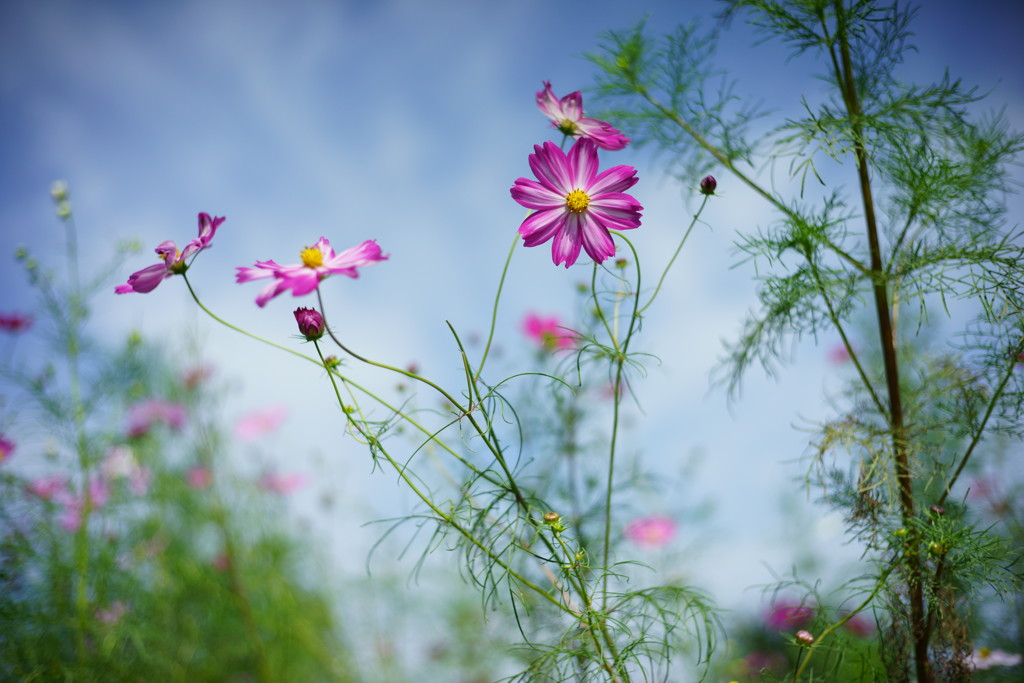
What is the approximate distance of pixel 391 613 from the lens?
189 centimetres

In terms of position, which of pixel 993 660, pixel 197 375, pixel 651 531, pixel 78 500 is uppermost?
pixel 197 375

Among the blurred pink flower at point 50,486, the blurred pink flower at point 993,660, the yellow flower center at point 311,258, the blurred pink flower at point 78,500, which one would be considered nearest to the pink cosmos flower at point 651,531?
the blurred pink flower at point 993,660

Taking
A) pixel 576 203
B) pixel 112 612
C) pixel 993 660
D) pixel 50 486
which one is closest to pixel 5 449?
pixel 50 486

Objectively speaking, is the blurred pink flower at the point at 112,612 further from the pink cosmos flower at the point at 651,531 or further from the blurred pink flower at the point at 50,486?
the pink cosmos flower at the point at 651,531

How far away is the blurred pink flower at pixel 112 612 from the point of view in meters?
1.24

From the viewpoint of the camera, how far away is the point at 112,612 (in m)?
1.30

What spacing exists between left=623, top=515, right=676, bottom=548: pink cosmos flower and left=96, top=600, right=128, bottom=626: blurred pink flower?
1063mm

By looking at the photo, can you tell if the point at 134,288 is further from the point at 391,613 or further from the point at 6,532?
the point at 391,613

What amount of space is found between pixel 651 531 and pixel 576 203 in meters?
1.09

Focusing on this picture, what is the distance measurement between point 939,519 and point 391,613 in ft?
5.35

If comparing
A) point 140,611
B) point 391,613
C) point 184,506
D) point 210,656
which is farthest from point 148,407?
point 391,613

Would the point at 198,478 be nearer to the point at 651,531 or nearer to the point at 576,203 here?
the point at 651,531

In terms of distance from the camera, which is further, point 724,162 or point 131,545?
point 131,545

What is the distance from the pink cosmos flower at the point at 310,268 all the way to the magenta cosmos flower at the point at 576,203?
15 centimetres
